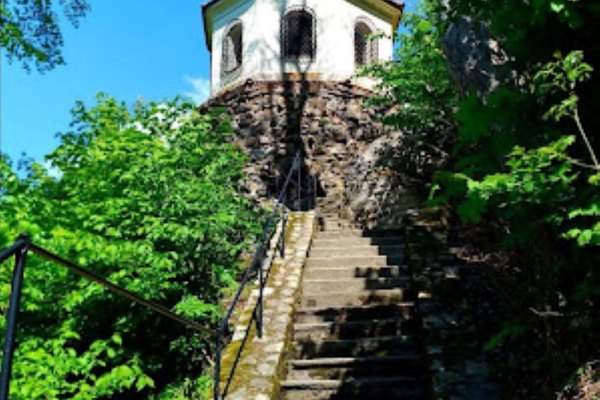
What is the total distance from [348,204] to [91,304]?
5.86m

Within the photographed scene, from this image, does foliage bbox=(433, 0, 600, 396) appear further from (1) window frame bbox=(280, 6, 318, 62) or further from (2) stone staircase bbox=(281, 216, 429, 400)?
(1) window frame bbox=(280, 6, 318, 62)

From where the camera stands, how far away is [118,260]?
6.66 m

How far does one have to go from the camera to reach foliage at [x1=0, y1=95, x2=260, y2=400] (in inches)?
245

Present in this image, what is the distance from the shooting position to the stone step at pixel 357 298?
635 cm

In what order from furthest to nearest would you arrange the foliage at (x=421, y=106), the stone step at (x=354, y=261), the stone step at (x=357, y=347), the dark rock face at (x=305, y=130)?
the dark rock face at (x=305, y=130)
the foliage at (x=421, y=106)
the stone step at (x=354, y=261)
the stone step at (x=357, y=347)

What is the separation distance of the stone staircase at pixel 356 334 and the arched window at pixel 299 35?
819 centimetres

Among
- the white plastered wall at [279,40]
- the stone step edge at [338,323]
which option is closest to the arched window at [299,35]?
the white plastered wall at [279,40]

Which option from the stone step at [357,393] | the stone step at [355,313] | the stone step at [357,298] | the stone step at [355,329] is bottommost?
the stone step at [357,393]

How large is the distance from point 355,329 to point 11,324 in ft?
15.1

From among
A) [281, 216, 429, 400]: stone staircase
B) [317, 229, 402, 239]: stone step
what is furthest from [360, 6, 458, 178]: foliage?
[281, 216, 429, 400]: stone staircase

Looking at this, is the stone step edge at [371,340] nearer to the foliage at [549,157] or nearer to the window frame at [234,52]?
the foliage at [549,157]

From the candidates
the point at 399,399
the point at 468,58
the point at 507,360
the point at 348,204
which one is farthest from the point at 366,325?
the point at 348,204

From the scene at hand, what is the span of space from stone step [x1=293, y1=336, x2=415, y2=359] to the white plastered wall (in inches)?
380

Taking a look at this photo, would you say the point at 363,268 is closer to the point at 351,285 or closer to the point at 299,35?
the point at 351,285
